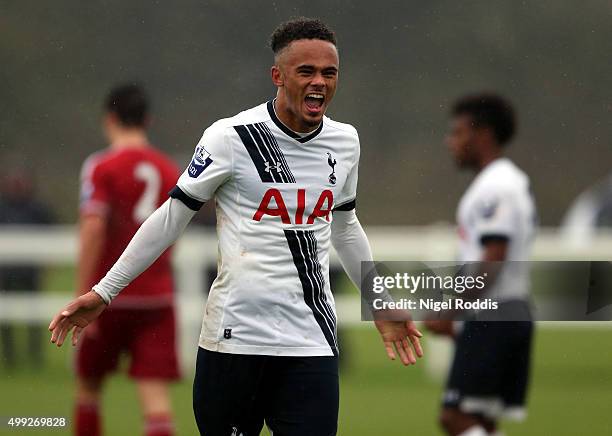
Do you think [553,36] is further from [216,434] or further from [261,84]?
[216,434]

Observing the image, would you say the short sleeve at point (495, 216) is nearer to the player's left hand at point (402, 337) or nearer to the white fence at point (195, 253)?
the white fence at point (195, 253)

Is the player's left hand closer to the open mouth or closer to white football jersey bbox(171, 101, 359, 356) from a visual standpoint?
white football jersey bbox(171, 101, 359, 356)

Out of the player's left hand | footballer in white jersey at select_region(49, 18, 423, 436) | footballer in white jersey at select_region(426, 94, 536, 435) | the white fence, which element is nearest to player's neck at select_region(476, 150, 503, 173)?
footballer in white jersey at select_region(426, 94, 536, 435)

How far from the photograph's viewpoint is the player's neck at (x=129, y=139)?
17.7 ft

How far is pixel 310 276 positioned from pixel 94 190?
150 cm

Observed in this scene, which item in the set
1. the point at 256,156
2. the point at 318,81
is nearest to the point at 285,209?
the point at 256,156

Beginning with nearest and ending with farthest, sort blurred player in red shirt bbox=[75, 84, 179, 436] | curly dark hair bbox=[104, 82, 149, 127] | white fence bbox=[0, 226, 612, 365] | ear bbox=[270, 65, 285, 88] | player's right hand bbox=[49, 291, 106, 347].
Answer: player's right hand bbox=[49, 291, 106, 347] → ear bbox=[270, 65, 285, 88] → curly dark hair bbox=[104, 82, 149, 127] → blurred player in red shirt bbox=[75, 84, 179, 436] → white fence bbox=[0, 226, 612, 365]

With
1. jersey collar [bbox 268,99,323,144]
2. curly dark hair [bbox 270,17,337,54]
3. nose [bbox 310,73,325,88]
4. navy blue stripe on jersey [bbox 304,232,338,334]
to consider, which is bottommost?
navy blue stripe on jersey [bbox 304,232,338,334]

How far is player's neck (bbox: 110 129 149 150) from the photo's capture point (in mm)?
5410

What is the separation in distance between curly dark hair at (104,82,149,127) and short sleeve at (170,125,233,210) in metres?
1.12

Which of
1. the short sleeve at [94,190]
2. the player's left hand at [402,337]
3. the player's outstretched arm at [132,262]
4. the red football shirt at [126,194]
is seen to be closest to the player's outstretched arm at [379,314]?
the player's left hand at [402,337]

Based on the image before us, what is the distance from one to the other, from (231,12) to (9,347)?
5.93 ft

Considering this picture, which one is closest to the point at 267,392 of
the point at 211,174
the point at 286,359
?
the point at 286,359

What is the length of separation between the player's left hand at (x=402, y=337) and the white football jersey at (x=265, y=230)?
0.28 meters
